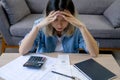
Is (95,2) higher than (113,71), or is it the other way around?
(95,2)

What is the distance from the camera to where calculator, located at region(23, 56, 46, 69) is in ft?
3.51

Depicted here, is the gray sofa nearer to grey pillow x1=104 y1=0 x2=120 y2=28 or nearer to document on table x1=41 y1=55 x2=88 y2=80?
grey pillow x1=104 y1=0 x2=120 y2=28

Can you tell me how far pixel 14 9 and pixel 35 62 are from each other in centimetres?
142

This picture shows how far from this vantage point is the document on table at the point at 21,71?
979 millimetres

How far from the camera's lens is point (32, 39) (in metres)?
1.28

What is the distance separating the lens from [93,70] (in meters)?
1.04

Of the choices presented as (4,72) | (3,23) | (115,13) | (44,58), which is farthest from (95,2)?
(4,72)

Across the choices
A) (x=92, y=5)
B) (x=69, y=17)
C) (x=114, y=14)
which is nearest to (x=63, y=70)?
(x=69, y=17)

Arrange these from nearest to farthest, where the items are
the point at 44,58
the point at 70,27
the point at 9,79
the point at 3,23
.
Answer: the point at 9,79 → the point at 44,58 → the point at 70,27 → the point at 3,23

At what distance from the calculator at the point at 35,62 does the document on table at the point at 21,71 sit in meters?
0.02

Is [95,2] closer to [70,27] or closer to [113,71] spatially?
[70,27]

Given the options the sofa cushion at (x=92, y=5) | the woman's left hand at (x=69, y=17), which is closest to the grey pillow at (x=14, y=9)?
the sofa cushion at (x=92, y=5)

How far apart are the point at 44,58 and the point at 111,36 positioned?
1355 mm

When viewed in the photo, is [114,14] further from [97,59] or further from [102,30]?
[97,59]
